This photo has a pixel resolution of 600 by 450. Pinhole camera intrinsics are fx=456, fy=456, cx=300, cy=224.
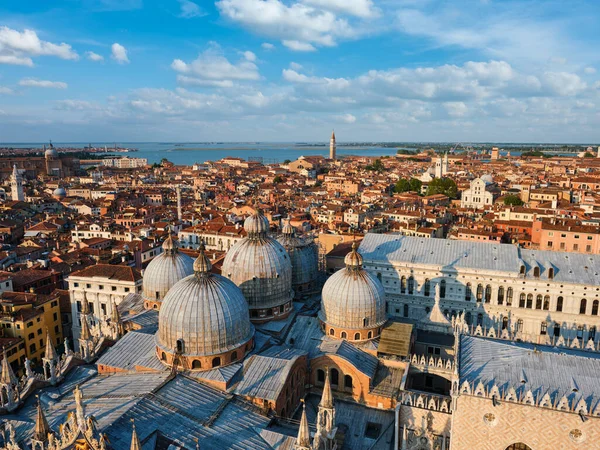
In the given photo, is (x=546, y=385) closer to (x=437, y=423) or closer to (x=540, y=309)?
(x=437, y=423)

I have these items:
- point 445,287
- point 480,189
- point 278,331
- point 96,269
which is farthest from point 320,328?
point 480,189

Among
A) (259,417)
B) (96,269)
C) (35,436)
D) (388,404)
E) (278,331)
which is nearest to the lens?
(35,436)

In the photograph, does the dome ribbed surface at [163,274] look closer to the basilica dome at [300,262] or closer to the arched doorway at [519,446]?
the basilica dome at [300,262]

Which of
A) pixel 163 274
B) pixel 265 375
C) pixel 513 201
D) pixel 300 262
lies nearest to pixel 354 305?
pixel 265 375

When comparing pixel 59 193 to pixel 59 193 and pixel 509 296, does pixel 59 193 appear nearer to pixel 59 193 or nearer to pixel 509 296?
pixel 59 193

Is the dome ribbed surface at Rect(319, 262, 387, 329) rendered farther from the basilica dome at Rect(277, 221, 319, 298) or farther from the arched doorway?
the arched doorway

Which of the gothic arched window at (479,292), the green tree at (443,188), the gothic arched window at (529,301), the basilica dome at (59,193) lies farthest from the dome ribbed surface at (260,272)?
the basilica dome at (59,193)
